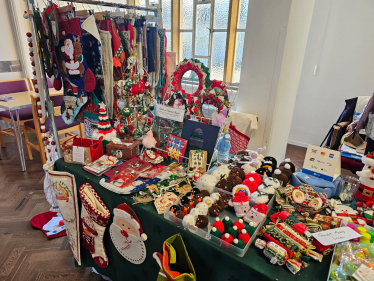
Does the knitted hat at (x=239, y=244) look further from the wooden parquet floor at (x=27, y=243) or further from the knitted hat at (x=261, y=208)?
the wooden parquet floor at (x=27, y=243)

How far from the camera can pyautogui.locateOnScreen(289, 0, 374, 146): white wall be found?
3.20 m

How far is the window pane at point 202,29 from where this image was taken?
399 cm

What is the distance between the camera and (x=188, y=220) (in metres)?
1.00

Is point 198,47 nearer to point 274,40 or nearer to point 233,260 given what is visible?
point 274,40

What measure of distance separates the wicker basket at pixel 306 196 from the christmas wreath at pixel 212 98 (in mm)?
586

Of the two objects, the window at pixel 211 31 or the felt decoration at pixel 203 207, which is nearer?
the felt decoration at pixel 203 207

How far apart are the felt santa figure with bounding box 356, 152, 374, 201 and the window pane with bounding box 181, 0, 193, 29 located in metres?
3.89

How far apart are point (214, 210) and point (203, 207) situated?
0.05m

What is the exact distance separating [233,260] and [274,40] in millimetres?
1881

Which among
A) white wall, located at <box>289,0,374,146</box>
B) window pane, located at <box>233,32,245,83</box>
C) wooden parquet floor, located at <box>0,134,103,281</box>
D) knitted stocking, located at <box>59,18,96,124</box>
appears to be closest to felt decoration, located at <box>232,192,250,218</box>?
wooden parquet floor, located at <box>0,134,103,281</box>

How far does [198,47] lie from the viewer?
4270 mm

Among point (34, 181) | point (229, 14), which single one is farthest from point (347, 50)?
point (34, 181)

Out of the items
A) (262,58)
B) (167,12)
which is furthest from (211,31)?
(262,58)

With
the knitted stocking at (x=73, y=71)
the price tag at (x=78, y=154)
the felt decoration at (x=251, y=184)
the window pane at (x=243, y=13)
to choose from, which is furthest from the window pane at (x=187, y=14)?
the felt decoration at (x=251, y=184)
